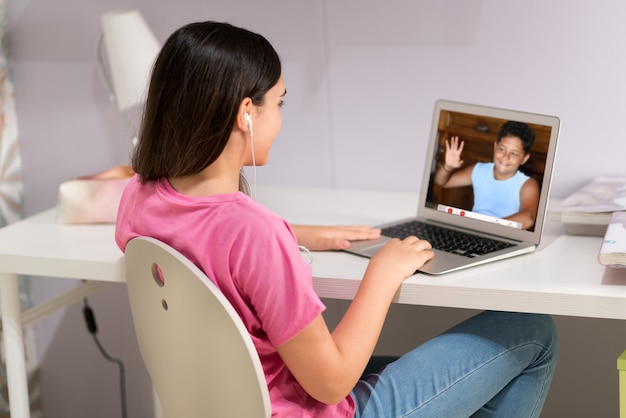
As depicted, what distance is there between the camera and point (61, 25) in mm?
2002

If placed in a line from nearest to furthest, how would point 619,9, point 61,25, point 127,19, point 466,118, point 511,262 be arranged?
point 511,262
point 466,118
point 619,9
point 127,19
point 61,25

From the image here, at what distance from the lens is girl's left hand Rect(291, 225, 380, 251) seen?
4.69ft

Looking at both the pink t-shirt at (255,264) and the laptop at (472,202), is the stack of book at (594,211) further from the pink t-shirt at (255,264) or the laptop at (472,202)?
the pink t-shirt at (255,264)

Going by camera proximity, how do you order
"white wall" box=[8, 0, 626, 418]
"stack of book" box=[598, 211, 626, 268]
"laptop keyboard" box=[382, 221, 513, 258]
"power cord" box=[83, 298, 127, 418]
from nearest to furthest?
"stack of book" box=[598, 211, 626, 268]
"laptop keyboard" box=[382, 221, 513, 258]
"white wall" box=[8, 0, 626, 418]
"power cord" box=[83, 298, 127, 418]

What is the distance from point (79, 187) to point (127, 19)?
1.17 feet

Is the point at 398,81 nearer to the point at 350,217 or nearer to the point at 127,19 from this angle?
the point at 350,217

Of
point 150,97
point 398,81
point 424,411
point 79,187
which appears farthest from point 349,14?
point 424,411

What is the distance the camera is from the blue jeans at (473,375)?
1183 mm

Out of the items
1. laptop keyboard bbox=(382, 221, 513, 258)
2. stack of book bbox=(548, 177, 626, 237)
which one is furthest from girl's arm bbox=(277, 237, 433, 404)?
stack of book bbox=(548, 177, 626, 237)

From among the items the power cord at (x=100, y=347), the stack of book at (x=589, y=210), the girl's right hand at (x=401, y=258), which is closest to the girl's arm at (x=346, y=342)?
the girl's right hand at (x=401, y=258)

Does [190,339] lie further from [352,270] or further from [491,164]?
[491,164]

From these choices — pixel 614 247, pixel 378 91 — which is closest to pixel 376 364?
pixel 614 247

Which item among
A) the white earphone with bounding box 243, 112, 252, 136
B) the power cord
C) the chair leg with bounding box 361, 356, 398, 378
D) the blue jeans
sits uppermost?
the white earphone with bounding box 243, 112, 252, 136

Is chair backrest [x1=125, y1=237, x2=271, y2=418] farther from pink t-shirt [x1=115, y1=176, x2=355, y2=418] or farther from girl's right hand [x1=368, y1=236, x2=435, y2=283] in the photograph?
girl's right hand [x1=368, y1=236, x2=435, y2=283]
